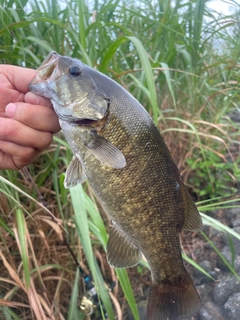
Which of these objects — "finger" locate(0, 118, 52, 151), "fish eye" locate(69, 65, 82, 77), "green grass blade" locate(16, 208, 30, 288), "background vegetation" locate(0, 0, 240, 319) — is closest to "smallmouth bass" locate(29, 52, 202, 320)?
"fish eye" locate(69, 65, 82, 77)

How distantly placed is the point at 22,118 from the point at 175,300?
0.75m

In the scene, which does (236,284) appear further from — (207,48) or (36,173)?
(207,48)

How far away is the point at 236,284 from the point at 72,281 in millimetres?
803

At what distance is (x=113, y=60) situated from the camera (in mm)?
1783

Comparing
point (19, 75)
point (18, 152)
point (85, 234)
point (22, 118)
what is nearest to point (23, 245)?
point (85, 234)

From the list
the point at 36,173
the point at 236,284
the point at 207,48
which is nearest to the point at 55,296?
the point at 36,173

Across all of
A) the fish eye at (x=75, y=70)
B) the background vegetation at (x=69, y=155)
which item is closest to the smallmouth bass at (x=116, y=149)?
the fish eye at (x=75, y=70)

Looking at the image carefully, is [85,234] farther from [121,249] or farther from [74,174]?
[74,174]

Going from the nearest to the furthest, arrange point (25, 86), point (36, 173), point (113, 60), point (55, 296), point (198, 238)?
point (25, 86), point (55, 296), point (36, 173), point (113, 60), point (198, 238)

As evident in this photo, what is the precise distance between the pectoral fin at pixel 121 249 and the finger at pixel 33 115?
1.26ft

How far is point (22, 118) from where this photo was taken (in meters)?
0.95

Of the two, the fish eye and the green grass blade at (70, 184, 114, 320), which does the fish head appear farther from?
the green grass blade at (70, 184, 114, 320)

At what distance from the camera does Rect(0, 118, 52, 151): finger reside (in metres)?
0.96

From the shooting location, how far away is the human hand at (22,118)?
95 cm
